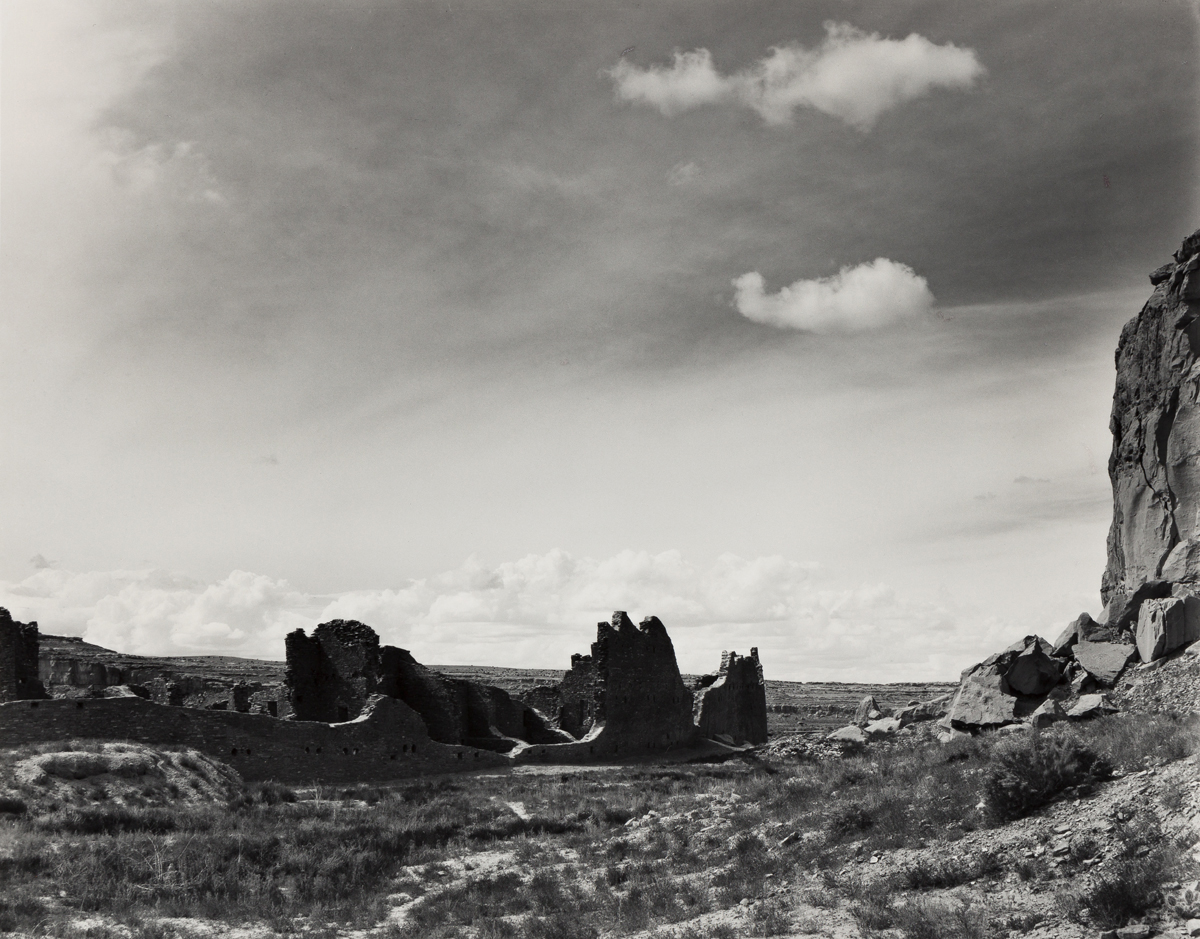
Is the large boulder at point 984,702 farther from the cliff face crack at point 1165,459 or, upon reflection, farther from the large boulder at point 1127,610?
the cliff face crack at point 1165,459

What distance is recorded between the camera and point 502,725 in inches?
1481

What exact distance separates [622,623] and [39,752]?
21.1m

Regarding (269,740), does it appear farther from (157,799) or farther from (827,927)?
(827,927)

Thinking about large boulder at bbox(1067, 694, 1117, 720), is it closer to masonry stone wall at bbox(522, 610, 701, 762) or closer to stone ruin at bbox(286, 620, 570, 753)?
masonry stone wall at bbox(522, 610, 701, 762)

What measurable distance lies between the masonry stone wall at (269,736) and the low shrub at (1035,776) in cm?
1982

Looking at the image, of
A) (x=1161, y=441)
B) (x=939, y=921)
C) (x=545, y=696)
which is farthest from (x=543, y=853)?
(x=545, y=696)

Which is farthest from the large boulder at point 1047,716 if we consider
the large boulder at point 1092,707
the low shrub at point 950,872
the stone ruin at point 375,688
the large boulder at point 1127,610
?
the stone ruin at point 375,688

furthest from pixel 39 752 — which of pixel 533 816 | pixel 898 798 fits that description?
pixel 898 798

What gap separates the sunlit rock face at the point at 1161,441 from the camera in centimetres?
2527

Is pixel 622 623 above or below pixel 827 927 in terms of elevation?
above

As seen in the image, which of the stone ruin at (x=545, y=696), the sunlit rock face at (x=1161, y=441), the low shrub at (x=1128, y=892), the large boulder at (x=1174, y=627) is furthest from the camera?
the stone ruin at (x=545, y=696)

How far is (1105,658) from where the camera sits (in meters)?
24.1

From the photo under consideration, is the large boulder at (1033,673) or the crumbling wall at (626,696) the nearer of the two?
the large boulder at (1033,673)

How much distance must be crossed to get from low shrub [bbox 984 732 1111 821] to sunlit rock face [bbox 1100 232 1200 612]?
1362cm
